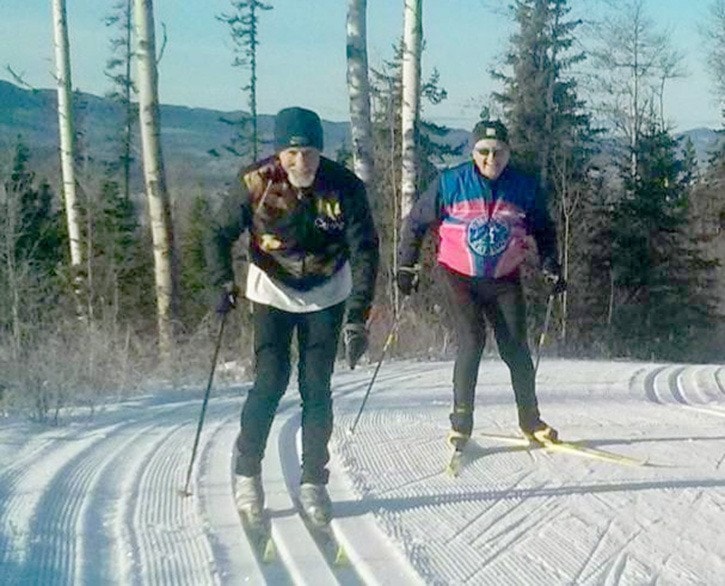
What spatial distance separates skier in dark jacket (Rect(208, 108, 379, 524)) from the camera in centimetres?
469

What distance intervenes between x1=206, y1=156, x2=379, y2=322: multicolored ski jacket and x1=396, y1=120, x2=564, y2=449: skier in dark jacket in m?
1.27

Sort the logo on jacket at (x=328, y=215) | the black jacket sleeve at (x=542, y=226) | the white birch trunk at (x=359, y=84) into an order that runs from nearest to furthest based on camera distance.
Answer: the logo on jacket at (x=328, y=215) → the black jacket sleeve at (x=542, y=226) → the white birch trunk at (x=359, y=84)

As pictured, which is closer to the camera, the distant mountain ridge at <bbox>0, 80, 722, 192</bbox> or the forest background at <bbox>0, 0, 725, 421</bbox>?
the forest background at <bbox>0, 0, 725, 421</bbox>

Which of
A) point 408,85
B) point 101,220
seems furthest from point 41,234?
point 408,85

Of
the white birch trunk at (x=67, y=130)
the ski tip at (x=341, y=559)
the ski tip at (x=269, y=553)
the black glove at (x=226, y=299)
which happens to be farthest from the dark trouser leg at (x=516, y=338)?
the white birch trunk at (x=67, y=130)

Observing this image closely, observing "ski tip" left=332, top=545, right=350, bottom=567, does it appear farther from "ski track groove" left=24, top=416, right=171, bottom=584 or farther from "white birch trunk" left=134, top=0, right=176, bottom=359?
"white birch trunk" left=134, top=0, right=176, bottom=359

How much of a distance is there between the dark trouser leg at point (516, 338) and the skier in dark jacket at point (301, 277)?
1456mm

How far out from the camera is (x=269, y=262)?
4.77 metres

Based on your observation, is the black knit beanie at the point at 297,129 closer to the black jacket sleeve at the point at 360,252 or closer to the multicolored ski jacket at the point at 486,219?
the black jacket sleeve at the point at 360,252

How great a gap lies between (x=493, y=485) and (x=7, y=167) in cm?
1834

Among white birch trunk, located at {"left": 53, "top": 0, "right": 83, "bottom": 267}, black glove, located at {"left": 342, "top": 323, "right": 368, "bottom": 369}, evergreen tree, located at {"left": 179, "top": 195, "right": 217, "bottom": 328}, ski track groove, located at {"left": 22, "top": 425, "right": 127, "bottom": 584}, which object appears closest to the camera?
ski track groove, located at {"left": 22, "top": 425, "right": 127, "bottom": 584}

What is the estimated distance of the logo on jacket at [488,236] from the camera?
234 inches

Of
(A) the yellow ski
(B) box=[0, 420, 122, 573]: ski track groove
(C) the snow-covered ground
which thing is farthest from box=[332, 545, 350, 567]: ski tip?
(A) the yellow ski

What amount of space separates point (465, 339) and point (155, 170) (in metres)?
7.67
